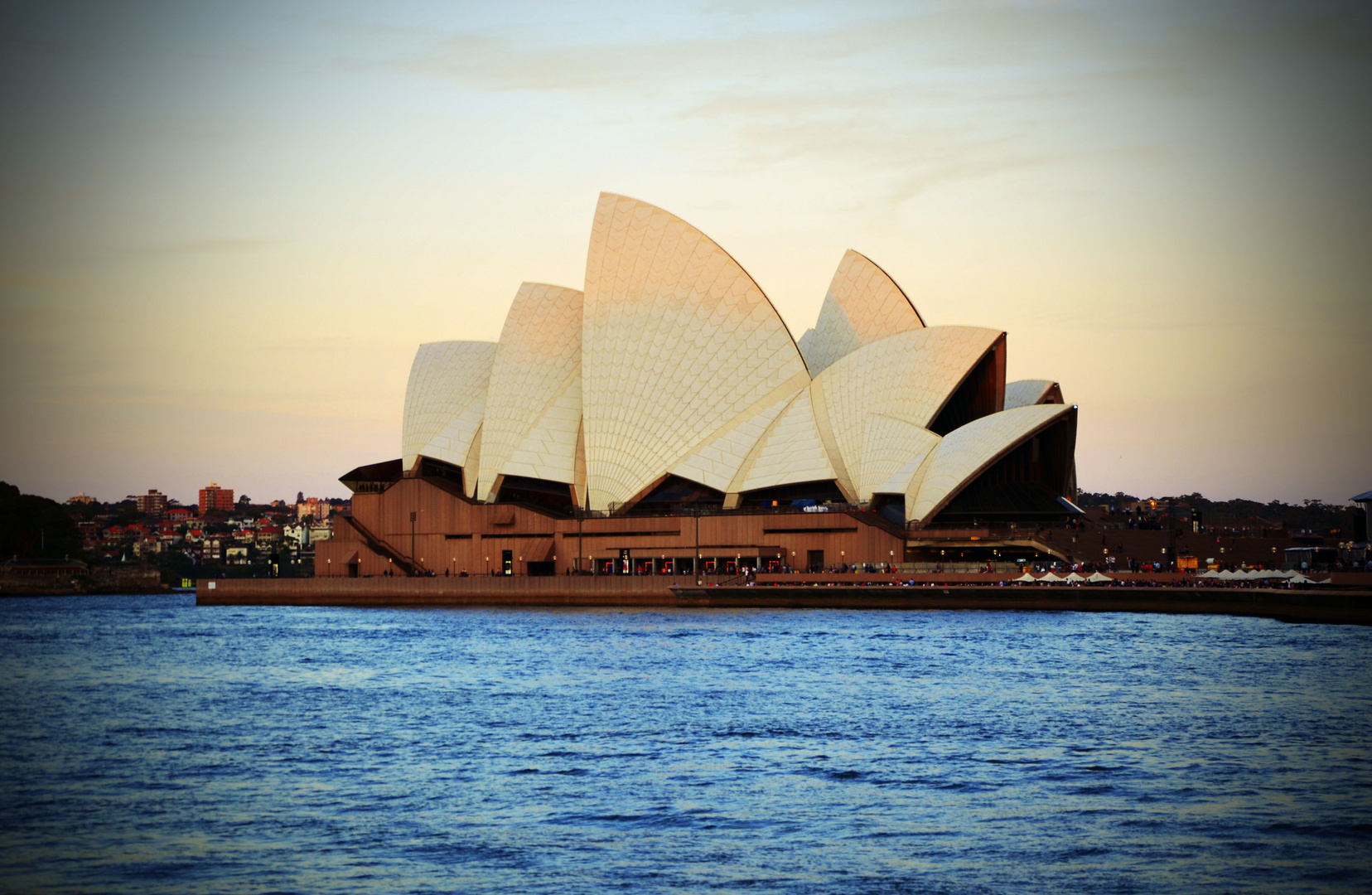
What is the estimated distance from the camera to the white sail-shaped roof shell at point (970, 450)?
57.0 metres

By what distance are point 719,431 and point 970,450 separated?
39.8 ft

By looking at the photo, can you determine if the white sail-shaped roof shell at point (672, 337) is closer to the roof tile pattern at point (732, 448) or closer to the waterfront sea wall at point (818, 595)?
the roof tile pattern at point (732, 448)

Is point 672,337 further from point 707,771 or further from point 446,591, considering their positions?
point 707,771

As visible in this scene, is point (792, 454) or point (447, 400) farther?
point (447, 400)

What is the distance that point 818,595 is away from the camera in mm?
56062

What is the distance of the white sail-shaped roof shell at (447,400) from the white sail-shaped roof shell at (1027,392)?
27293 mm

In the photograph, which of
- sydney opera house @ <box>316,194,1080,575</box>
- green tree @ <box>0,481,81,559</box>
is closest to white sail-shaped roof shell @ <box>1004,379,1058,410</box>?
sydney opera house @ <box>316,194,1080,575</box>

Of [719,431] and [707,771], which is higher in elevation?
[719,431]

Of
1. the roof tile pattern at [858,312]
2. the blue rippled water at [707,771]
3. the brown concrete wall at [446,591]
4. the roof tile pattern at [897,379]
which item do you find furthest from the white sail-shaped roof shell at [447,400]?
the blue rippled water at [707,771]

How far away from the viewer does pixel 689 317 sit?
62562mm

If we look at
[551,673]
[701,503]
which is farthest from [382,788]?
[701,503]

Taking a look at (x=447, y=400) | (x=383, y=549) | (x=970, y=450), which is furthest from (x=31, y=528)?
(x=970, y=450)

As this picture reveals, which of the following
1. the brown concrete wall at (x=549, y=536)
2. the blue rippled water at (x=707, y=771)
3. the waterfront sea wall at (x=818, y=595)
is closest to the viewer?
the blue rippled water at (x=707, y=771)

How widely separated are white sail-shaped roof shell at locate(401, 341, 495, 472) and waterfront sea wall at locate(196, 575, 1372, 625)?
23.9 feet
